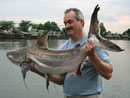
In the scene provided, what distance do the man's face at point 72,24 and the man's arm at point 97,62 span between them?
0.60 metres

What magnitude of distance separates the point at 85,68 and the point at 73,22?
76 cm

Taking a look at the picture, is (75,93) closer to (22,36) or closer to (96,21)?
(96,21)

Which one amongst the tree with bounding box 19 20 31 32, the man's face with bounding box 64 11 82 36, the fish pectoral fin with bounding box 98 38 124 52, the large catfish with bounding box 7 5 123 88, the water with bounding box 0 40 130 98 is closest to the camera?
the fish pectoral fin with bounding box 98 38 124 52

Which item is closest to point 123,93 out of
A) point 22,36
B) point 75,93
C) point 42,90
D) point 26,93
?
point 42,90

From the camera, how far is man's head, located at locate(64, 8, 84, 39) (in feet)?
12.4

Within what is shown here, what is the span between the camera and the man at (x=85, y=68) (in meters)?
3.34

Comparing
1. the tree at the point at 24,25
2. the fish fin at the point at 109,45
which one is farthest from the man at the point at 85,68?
the tree at the point at 24,25

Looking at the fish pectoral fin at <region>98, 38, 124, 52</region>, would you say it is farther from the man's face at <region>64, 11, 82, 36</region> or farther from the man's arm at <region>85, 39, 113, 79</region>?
the man's face at <region>64, 11, 82, 36</region>

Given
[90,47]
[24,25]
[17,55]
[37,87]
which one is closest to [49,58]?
[17,55]

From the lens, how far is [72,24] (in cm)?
379

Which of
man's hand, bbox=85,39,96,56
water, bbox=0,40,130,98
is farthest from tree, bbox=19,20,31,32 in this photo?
man's hand, bbox=85,39,96,56

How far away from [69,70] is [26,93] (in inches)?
376

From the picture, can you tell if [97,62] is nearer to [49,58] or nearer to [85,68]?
[85,68]

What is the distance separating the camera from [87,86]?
3627 mm
